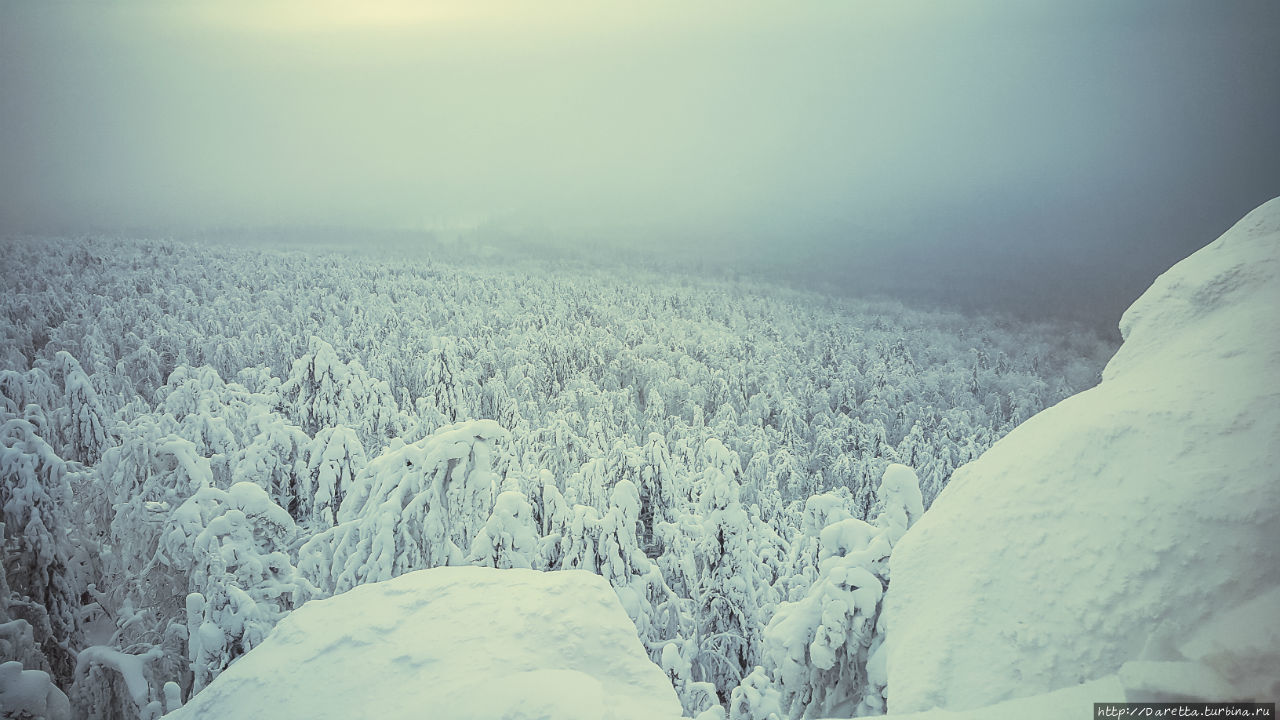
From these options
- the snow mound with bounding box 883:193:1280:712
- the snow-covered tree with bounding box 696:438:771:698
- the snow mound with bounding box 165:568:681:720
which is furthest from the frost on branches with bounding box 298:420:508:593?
the snow-covered tree with bounding box 696:438:771:698

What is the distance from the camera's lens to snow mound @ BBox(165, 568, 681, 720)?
2.83 metres

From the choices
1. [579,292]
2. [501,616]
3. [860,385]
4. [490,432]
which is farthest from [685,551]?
[579,292]

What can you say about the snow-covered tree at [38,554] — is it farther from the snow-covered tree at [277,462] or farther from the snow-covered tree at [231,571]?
the snow-covered tree at [277,462]

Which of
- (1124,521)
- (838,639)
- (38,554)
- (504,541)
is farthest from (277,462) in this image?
(1124,521)

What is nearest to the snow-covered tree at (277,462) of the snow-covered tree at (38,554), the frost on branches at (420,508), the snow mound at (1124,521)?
the snow-covered tree at (38,554)

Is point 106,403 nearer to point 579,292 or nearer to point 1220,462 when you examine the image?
point 1220,462

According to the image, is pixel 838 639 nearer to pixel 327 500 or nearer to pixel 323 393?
pixel 327 500

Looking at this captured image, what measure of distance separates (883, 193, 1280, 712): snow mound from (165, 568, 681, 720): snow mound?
1.76m

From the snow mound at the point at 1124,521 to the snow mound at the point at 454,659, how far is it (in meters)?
1.76

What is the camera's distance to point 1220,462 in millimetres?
2463

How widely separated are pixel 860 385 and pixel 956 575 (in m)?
41.9

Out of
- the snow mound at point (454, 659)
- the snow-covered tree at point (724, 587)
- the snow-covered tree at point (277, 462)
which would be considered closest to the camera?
the snow mound at point (454, 659)

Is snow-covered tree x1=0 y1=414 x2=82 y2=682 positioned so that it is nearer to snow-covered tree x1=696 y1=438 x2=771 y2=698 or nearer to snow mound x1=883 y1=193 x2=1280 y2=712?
snow-covered tree x1=696 y1=438 x2=771 y2=698

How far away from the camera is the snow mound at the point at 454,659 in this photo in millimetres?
2830
